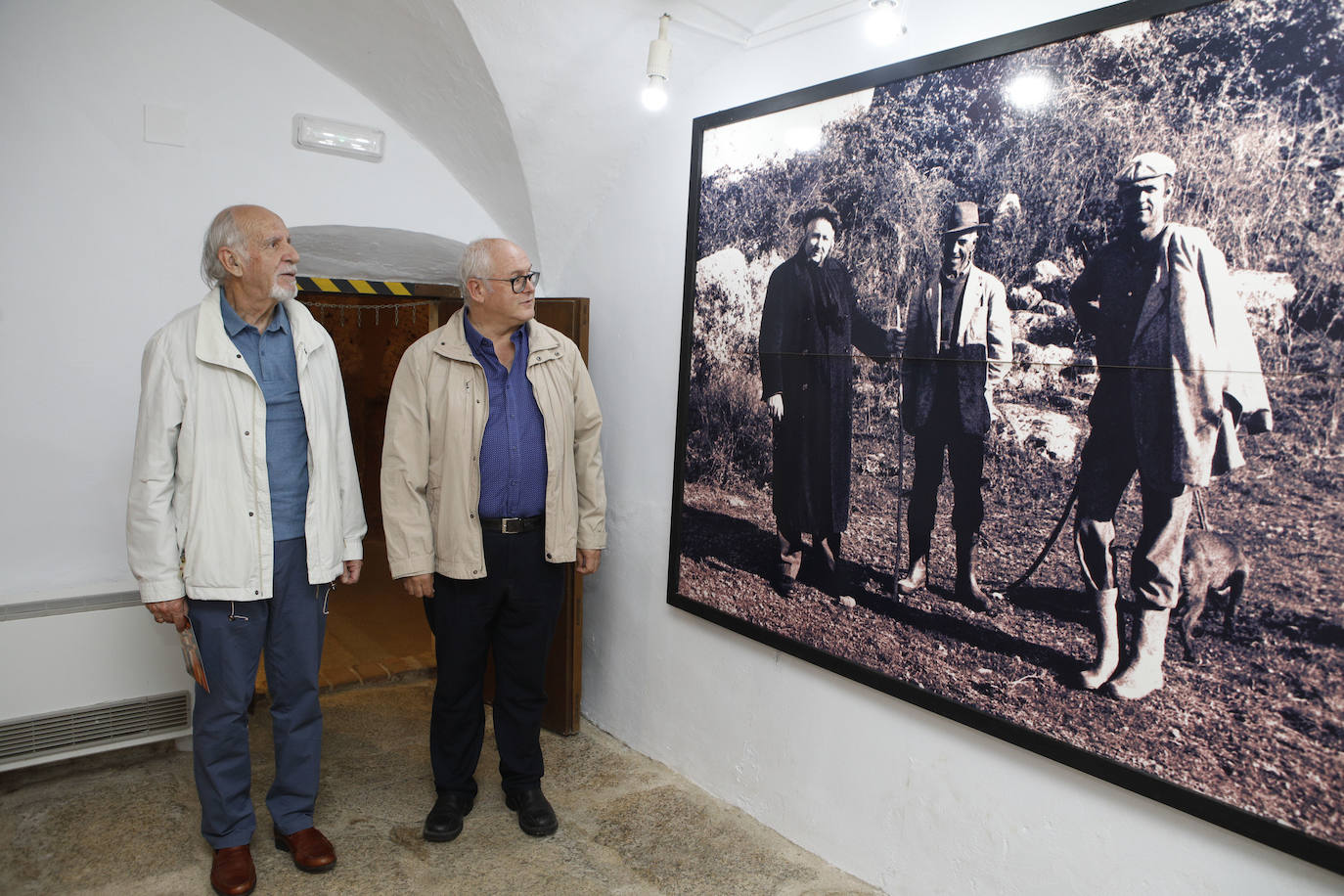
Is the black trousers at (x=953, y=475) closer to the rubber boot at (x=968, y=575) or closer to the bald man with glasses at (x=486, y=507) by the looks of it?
the rubber boot at (x=968, y=575)

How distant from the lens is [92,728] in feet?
10.3

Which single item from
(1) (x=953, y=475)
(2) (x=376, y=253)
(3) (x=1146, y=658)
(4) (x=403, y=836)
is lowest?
(4) (x=403, y=836)

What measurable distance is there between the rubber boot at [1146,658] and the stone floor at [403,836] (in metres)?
1.10

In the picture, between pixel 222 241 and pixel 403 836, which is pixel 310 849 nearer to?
pixel 403 836

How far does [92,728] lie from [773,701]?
2433mm

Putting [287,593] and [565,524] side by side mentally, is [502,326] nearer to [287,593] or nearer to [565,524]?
[565,524]

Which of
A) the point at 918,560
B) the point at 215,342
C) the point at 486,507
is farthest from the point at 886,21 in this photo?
the point at 215,342

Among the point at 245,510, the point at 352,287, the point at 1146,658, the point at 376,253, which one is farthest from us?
the point at 352,287

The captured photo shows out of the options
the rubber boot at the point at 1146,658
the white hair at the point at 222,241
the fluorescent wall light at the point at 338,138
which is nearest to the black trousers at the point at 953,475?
the rubber boot at the point at 1146,658

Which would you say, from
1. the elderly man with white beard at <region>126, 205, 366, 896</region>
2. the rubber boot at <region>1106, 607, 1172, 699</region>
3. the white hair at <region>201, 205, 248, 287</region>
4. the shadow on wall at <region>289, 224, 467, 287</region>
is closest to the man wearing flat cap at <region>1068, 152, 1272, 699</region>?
the rubber boot at <region>1106, 607, 1172, 699</region>

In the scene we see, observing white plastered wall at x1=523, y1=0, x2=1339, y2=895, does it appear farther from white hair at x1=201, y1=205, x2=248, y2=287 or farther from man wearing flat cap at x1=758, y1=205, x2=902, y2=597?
white hair at x1=201, y1=205, x2=248, y2=287

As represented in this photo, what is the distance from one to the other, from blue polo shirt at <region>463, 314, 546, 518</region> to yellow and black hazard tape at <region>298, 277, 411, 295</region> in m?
1.46

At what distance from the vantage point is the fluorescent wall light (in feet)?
11.5

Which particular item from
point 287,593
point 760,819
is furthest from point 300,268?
point 760,819
